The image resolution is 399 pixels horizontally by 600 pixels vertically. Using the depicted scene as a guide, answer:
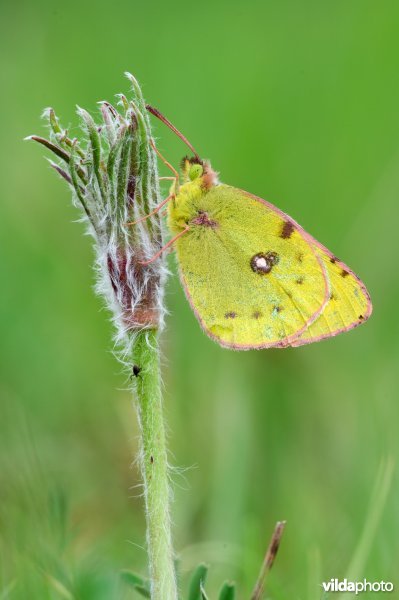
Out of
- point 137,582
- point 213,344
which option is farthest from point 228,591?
point 213,344

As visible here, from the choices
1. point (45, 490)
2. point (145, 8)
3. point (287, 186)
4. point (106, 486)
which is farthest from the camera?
point (145, 8)

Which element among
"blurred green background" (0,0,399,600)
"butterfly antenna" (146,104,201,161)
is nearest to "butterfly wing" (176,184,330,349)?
"butterfly antenna" (146,104,201,161)

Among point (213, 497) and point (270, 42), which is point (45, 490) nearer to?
point (213, 497)

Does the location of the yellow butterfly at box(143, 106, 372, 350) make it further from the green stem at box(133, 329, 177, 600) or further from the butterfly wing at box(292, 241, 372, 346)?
the green stem at box(133, 329, 177, 600)

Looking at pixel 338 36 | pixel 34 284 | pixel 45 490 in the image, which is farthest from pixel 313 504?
pixel 338 36

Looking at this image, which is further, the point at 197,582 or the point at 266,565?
Answer: the point at 197,582

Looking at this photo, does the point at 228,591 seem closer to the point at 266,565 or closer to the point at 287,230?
the point at 266,565
